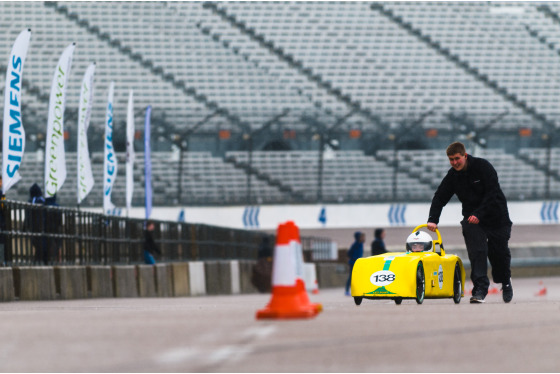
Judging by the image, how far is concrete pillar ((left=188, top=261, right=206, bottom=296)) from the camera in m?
26.3

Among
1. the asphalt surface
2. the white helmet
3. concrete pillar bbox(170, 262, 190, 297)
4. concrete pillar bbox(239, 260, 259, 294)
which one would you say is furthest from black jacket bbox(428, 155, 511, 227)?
concrete pillar bbox(239, 260, 259, 294)

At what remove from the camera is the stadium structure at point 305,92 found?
56.2 m

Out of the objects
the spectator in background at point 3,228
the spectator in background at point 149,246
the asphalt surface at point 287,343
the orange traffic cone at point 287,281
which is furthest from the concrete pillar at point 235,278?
the orange traffic cone at point 287,281

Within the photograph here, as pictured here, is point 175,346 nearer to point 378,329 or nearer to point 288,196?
point 378,329

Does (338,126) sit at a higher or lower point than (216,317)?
higher

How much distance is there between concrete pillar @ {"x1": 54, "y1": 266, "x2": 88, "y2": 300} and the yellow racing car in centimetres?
709

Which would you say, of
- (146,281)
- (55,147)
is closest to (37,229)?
(55,147)

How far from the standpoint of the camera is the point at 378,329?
8125mm

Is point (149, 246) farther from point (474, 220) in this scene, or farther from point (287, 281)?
point (287, 281)

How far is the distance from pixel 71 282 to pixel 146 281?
433 centimetres

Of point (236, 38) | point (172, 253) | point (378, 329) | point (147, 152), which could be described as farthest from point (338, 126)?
point (378, 329)

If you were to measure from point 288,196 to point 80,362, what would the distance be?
159 feet

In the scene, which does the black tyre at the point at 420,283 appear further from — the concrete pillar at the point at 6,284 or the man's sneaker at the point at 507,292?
the concrete pillar at the point at 6,284

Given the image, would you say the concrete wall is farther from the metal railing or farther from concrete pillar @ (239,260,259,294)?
concrete pillar @ (239,260,259,294)
